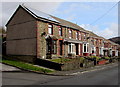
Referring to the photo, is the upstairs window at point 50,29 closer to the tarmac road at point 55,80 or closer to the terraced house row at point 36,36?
the terraced house row at point 36,36

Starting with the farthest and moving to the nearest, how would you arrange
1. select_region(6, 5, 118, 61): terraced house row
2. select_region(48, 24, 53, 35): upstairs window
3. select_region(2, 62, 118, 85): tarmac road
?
select_region(48, 24, 53, 35): upstairs window
select_region(6, 5, 118, 61): terraced house row
select_region(2, 62, 118, 85): tarmac road

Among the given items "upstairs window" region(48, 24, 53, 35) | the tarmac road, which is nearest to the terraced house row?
"upstairs window" region(48, 24, 53, 35)

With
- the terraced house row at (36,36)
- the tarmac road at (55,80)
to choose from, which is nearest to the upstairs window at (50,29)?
the terraced house row at (36,36)

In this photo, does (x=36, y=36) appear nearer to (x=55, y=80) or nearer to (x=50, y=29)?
(x=50, y=29)

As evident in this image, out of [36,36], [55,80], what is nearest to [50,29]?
[36,36]

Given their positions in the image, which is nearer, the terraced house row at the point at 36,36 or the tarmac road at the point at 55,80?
the tarmac road at the point at 55,80

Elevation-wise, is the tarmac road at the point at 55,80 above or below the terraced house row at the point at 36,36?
below

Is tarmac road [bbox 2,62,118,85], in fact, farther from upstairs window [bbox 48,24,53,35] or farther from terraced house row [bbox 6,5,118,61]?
upstairs window [bbox 48,24,53,35]

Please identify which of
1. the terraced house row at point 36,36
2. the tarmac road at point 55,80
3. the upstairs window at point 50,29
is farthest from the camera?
the upstairs window at point 50,29

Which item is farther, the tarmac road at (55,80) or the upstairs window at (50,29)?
the upstairs window at (50,29)

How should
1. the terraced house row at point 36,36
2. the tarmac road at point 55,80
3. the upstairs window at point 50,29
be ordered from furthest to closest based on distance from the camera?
the upstairs window at point 50,29, the terraced house row at point 36,36, the tarmac road at point 55,80

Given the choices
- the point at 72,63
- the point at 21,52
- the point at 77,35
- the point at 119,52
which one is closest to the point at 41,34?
the point at 21,52

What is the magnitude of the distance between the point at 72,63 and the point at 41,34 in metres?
6.24

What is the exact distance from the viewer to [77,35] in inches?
1196
